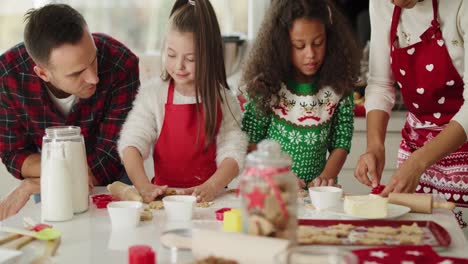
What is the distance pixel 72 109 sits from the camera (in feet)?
6.17

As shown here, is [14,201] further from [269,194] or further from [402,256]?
[402,256]

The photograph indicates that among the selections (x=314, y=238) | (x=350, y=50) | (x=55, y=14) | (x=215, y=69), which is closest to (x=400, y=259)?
(x=314, y=238)

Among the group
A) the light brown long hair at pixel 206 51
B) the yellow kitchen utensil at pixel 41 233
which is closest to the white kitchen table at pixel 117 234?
A: the yellow kitchen utensil at pixel 41 233

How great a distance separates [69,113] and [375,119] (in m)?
0.86

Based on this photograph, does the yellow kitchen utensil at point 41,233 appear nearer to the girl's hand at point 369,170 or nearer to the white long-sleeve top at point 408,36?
the girl's hand at point 369,170

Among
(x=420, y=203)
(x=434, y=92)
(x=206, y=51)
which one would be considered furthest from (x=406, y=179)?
(x=206, y=51)

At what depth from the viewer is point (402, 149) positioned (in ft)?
6.30

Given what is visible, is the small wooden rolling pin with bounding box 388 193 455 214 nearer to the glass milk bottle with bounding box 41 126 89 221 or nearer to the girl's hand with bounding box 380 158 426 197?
the girl's hand with bounding box 380 158 426 197

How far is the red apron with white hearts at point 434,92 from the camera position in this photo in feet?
5.60

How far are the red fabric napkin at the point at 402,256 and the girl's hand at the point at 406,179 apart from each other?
40cm

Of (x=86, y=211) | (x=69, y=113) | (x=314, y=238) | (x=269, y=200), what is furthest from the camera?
(x=69, y=113)

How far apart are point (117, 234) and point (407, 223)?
22.1 inches

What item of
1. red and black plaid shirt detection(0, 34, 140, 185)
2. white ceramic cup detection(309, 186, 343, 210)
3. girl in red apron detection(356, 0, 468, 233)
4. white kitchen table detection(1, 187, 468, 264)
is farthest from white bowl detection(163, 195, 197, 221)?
red and black plaid shirt detection(0, 34, 140, 185)

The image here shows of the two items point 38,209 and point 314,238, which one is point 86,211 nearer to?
point 38,209
